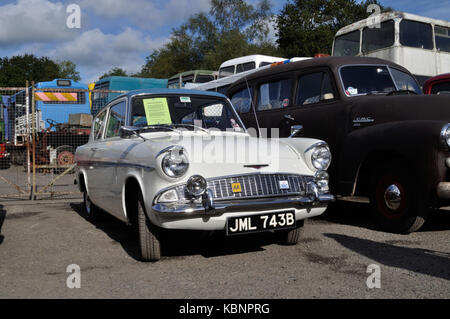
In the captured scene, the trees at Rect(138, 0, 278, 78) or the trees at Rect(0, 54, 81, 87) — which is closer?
the trees at Rect(138, 0, 278, 78)

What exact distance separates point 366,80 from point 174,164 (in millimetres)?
3440

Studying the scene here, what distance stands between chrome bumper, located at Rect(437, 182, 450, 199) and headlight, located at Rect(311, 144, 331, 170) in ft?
3.60

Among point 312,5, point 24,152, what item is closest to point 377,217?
point 24,152

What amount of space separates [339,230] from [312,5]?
35.6 meters

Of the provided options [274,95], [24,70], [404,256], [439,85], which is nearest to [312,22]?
[439,85]

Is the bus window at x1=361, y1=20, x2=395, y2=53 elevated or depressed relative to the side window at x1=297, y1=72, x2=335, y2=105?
elevated

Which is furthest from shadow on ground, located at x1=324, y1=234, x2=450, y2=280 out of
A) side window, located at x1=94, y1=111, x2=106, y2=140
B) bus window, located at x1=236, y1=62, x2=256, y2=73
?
bus window, located at x1=236, y1=62, x2=256, y2=73

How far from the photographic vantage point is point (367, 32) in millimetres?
11734

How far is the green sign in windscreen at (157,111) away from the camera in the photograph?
478 cm

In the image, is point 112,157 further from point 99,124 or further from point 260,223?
point 260,223

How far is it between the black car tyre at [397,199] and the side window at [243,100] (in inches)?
111

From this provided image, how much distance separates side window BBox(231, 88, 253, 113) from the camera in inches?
291

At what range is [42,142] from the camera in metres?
13.4

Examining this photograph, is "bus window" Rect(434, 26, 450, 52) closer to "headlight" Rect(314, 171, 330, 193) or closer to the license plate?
"headlight" Rect(314, 171, 330, 193)
